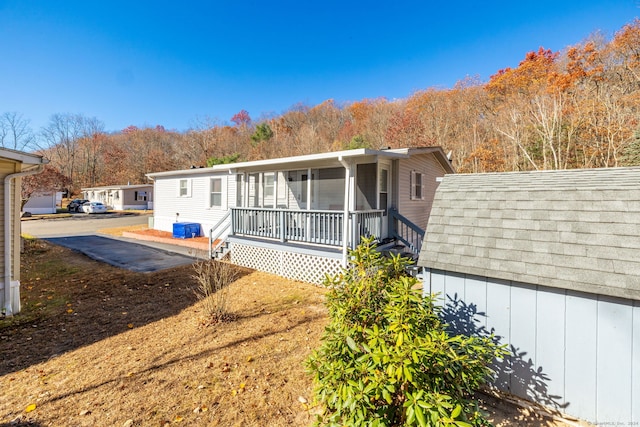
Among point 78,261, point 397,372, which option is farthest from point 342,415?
point 78,261

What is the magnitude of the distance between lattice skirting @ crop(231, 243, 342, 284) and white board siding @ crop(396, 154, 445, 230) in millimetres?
3392

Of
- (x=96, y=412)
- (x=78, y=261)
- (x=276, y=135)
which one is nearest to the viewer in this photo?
(x=96, y=412)

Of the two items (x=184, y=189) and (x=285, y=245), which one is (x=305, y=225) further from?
(x=184, y=189)

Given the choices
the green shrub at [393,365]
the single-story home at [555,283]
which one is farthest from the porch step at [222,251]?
the single-story home at [555,283]

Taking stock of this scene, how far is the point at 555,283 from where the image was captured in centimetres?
294

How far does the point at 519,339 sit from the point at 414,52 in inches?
1438

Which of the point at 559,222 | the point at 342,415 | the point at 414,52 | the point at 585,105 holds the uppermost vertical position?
the point at 414,52

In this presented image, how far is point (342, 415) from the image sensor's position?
246 centimetres

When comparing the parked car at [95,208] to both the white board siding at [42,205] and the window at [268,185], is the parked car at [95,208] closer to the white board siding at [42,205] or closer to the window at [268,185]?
the white board siding at [42,205]

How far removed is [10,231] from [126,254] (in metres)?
6.08

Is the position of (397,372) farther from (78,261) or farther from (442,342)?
(78,261)

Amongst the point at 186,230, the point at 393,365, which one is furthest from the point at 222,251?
the point at 393,365

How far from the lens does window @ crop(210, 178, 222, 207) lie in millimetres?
14008

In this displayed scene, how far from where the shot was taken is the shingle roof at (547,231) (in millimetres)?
2807
